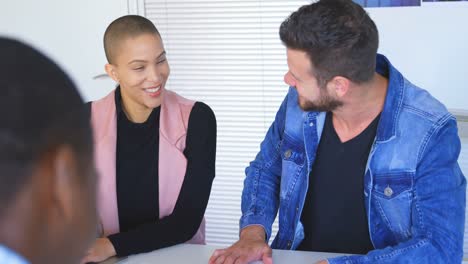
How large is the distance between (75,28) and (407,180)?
250 centimetres

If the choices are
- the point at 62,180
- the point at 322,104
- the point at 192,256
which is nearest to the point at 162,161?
the point at 192,256

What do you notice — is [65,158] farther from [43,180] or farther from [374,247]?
[374,247]

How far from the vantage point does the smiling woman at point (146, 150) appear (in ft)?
6.36

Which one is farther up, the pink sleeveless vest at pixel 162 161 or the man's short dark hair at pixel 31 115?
the man's short dark hair at pixel 31 115

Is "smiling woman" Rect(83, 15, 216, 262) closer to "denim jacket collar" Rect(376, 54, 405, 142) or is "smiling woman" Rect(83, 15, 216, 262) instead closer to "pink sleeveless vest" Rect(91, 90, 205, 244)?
"pink sleeveless vest" Rect(91, 90, 205, 244)

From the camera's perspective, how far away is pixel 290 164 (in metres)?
1.92

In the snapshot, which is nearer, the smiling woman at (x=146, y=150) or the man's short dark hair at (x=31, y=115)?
the man's short dark hair at (x=31, y=115)

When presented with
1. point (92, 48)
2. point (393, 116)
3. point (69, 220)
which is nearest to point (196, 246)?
point (393, 116)

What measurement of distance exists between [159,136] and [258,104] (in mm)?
1638

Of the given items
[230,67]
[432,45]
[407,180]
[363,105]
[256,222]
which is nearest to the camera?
[407,180]

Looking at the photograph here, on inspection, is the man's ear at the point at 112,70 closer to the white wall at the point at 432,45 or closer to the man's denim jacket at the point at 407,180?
the man's denim jacket at the point at 407,180

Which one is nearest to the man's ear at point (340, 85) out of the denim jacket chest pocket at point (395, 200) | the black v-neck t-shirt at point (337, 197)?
the black v-neck t-shirt at point (337, 197)

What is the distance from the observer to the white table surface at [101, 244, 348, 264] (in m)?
1.72

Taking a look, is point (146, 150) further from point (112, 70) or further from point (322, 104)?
point (322, 104)
